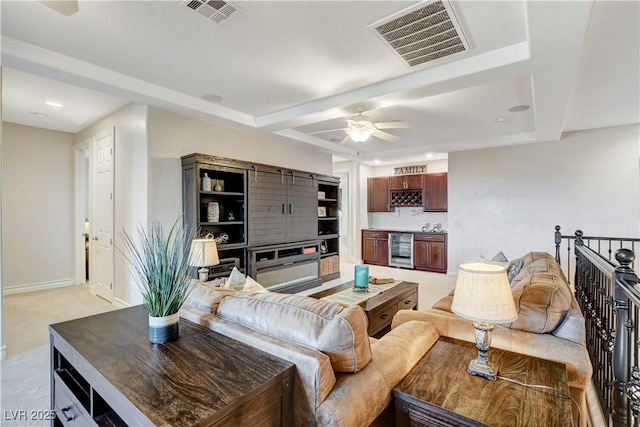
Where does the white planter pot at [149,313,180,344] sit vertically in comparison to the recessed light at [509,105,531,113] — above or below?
below

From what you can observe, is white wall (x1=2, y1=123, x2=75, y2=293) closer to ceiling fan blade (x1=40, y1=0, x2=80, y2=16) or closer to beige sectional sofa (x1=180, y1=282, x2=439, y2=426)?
ceiling fan blade (x1=40, y1=0, x2=80, y2=16)

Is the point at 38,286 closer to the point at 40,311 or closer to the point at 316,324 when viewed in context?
the point at 40,311

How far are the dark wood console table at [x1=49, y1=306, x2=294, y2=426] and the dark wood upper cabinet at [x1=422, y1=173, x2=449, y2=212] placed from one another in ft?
22.0

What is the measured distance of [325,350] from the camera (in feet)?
4.17

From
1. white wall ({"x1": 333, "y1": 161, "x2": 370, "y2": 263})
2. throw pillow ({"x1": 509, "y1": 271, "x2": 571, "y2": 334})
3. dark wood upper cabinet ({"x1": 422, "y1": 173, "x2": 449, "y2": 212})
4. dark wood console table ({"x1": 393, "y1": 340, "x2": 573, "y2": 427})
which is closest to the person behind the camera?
dark wood console table ({"x1": 393, "y1": 340, "x2": 573, "y2": 427})

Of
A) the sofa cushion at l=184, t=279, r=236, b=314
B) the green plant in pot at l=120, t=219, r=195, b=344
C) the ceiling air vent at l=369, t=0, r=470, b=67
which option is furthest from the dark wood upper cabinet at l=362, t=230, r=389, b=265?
the green plant in pot at l=120, t=219, r=195, b=344

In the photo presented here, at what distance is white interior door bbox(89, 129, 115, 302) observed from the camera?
4477mm

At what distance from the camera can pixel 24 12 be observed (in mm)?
2180

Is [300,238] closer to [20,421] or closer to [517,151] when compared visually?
[20,421]

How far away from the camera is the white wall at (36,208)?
502 centimetres

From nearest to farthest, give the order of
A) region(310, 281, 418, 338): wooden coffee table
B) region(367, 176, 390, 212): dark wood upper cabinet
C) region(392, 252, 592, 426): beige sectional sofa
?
region(392, 252, 592, 426): beige sectional sofa, region(310, 281, 418, 338): wooden coffee table, region(367, 176, 390, 212): dark wood upper cabinet

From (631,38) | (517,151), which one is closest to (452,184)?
(517,151)

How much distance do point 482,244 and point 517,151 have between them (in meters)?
1.84

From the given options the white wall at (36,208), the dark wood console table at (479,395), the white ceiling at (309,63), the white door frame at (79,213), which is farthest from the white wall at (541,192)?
the white wall at (36,208)
